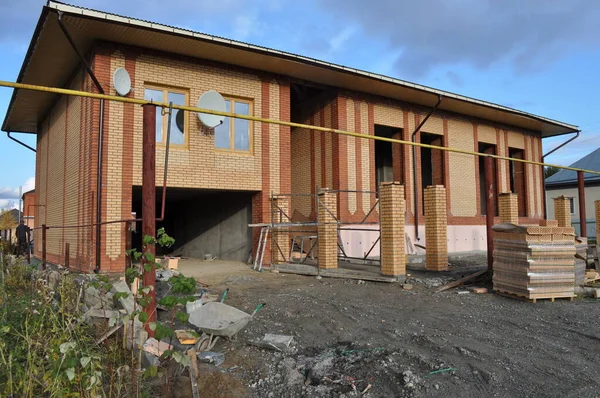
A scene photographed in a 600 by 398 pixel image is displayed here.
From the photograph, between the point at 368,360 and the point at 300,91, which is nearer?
the point at 368,360

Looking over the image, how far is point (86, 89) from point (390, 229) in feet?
23.5

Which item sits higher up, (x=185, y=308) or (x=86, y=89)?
(x=86, y=89)

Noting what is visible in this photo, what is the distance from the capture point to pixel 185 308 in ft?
19.3

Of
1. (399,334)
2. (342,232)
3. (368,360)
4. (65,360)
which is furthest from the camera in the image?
(342,232)

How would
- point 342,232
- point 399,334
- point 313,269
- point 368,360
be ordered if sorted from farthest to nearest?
point 342,232 < point 313,269 < point 399,334 < point 368,360

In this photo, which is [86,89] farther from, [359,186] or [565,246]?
[565,246]

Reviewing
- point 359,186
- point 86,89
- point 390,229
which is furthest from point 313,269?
point 86,89

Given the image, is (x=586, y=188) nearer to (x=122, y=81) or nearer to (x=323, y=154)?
(x=323, y=154)

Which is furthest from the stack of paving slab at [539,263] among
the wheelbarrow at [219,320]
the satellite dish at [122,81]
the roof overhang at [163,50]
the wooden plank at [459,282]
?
the satellite dish at [122,81]

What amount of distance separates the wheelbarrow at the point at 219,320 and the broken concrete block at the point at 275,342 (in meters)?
0.27

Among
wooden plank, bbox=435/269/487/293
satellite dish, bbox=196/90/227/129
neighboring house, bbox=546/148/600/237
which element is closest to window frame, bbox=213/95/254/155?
satellite dish, bbox=196/90/227/129

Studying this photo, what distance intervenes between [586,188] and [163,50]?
28.5m

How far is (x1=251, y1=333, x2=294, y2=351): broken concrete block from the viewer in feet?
14.7

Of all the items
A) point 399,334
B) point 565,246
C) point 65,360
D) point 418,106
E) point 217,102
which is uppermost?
point 418,106
